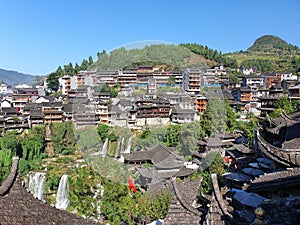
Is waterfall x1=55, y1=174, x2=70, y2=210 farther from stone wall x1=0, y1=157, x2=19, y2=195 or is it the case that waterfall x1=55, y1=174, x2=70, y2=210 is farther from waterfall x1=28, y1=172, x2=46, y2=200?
stone wall x1=0, y1=157, x2=19, y2=195

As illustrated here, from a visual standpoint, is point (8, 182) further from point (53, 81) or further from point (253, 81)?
point (53, 81)

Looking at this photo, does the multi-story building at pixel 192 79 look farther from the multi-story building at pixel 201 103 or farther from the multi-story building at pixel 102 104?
the multi-story building at pixel 102 104

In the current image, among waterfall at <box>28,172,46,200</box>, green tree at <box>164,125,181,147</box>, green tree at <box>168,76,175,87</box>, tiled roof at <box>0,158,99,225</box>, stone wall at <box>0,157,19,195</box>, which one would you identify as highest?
green tree at <box>168,76,175,87</box>

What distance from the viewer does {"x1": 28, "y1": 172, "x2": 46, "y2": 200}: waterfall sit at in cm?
1296

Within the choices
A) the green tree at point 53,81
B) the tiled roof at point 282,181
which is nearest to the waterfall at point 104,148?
the tiled roof at point 282,181

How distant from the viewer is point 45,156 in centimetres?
1748

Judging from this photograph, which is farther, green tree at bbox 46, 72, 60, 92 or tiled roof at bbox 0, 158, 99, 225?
green tree at bbox 46, 72, 60, 92

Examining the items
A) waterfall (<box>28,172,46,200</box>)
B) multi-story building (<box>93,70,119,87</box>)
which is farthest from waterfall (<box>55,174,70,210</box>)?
multi-story building (<box>93,70,119,87</box>)

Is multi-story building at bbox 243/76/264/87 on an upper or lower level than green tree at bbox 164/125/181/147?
upper

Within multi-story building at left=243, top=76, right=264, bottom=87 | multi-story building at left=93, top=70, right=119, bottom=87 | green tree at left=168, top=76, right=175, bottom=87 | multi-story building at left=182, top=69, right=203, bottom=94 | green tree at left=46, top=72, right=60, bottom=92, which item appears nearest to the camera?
multi-story building at left=182, top=69, right=203, bottom=94

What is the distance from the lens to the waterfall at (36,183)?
42.5ft

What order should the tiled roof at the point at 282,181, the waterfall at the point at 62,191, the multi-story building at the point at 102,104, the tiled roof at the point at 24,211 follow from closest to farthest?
the tiled roof at the point at 24,211, the tiled roof at the point at 282,181, the multi-story building at the point at 102,104, the waterfall at the point at 62,191

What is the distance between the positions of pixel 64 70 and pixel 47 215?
2768 centimetres

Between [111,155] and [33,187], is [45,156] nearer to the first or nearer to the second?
[33,187]
